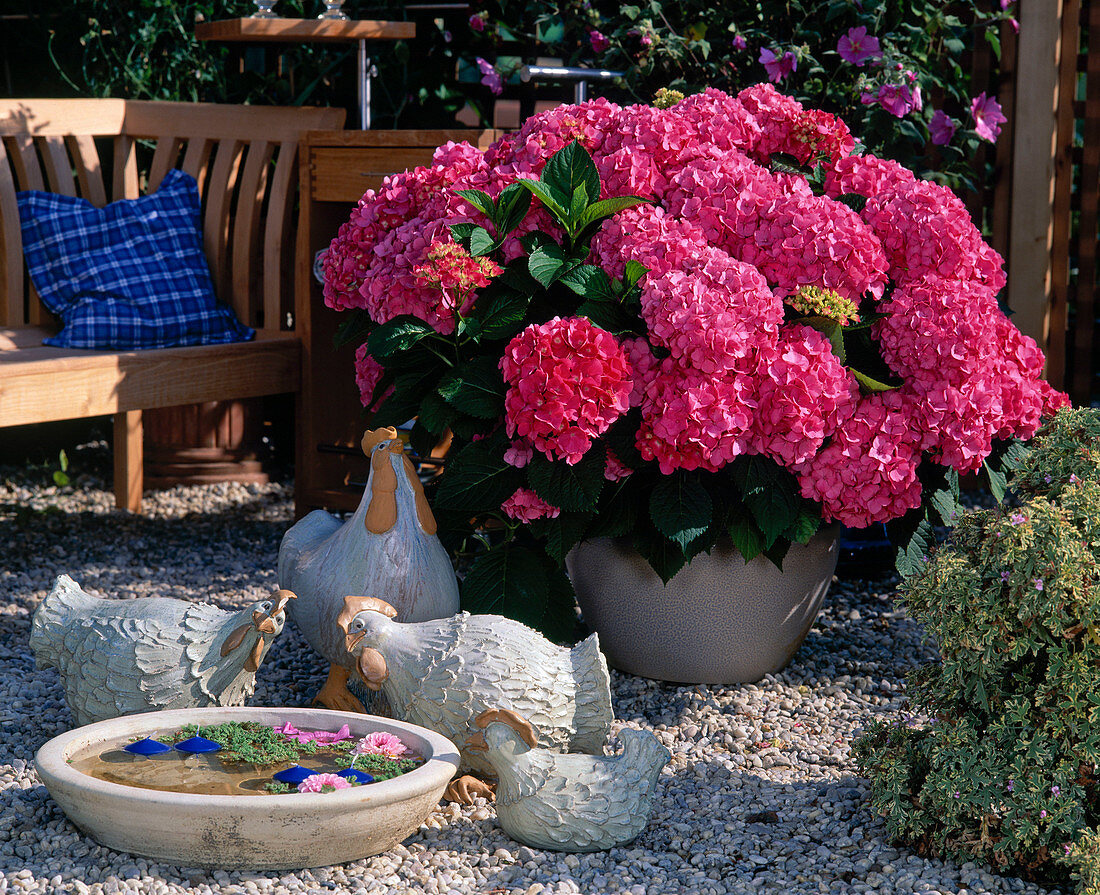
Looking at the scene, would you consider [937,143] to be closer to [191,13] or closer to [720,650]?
[720,650]

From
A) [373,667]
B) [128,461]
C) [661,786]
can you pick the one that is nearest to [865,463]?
[661,786]

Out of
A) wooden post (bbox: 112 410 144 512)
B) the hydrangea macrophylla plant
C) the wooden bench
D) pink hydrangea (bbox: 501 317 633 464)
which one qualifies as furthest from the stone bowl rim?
wooden post (bbox: 112 410 144 512)

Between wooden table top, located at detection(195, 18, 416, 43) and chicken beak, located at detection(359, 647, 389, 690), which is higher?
wooden table top, located at detection(195, 18, 416, 43)

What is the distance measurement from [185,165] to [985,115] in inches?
96.0

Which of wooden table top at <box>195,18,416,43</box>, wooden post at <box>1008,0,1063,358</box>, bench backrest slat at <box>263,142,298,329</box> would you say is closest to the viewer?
wooden table top at <box>195,18,416,43</box>

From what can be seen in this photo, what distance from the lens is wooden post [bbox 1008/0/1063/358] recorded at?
161 inches

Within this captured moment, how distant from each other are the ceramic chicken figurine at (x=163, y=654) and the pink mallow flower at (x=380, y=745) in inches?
9.9

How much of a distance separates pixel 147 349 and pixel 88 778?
181 centimetres

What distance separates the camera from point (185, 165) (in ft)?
12.6

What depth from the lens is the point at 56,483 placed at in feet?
→ 14.2

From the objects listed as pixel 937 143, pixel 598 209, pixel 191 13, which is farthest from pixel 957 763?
pixel 191 13

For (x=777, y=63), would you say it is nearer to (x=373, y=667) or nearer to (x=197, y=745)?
(x=373, y=667)

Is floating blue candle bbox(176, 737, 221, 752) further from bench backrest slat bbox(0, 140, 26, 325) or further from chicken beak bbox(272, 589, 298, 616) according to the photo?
bench backrest slat bbox(0, 140, 26, 325)

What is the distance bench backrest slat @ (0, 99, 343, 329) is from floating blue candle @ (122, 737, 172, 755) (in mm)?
1983
